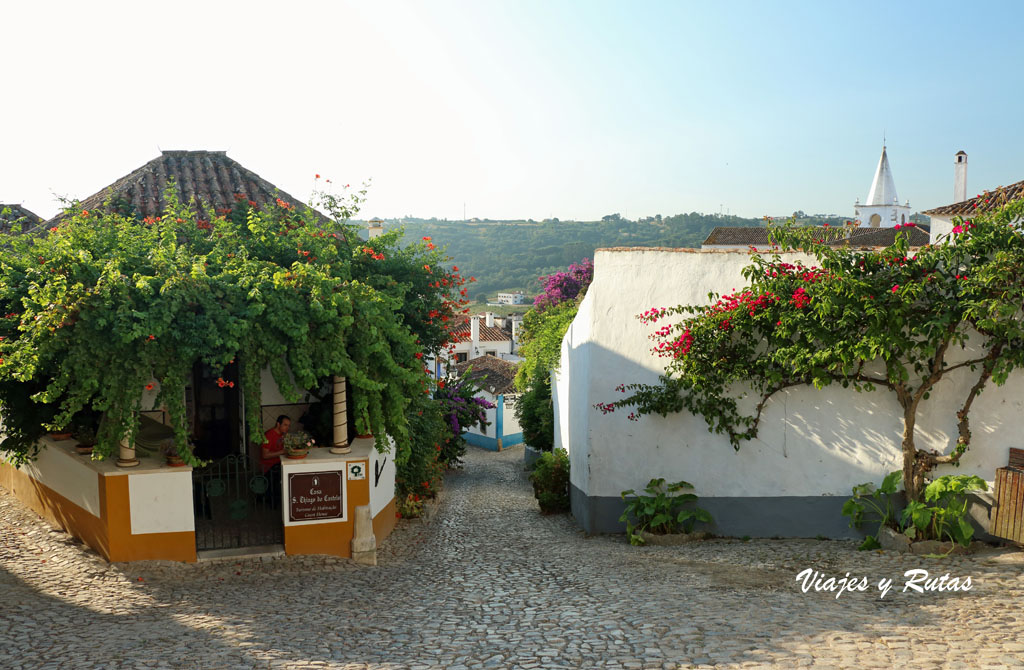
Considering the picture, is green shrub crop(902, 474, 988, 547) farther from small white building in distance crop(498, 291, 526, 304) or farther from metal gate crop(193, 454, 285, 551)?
small white building in distance crop(498, 291, 526, 304)

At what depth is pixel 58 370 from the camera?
307 inches

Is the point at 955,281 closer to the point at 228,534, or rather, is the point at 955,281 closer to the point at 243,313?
the point at 243,313

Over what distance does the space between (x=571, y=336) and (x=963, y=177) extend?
28602 mm

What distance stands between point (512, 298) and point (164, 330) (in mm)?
76294

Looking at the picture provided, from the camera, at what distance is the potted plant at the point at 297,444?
8805 millimetres

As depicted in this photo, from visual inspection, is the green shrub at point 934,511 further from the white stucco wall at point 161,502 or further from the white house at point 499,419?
the white house at point 499,419

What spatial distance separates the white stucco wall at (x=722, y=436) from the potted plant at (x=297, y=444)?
12.1ft

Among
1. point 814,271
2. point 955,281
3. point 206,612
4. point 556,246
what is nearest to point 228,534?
point 206,612

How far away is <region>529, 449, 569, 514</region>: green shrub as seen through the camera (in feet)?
42.6

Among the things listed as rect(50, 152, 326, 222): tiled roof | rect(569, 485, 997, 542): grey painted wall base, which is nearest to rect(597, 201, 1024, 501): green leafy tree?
rect(569, 485, 997, 542): grey painted wall base

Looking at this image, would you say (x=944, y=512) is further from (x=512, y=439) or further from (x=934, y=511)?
(x=512, y=439)

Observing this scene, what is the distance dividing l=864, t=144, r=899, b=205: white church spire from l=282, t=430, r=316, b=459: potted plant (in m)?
66.1

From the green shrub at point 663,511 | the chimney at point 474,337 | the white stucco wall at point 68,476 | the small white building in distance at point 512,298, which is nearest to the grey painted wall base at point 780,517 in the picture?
the green shrub at point 663,511

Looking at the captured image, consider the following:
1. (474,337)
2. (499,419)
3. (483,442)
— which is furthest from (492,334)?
(499,419)
